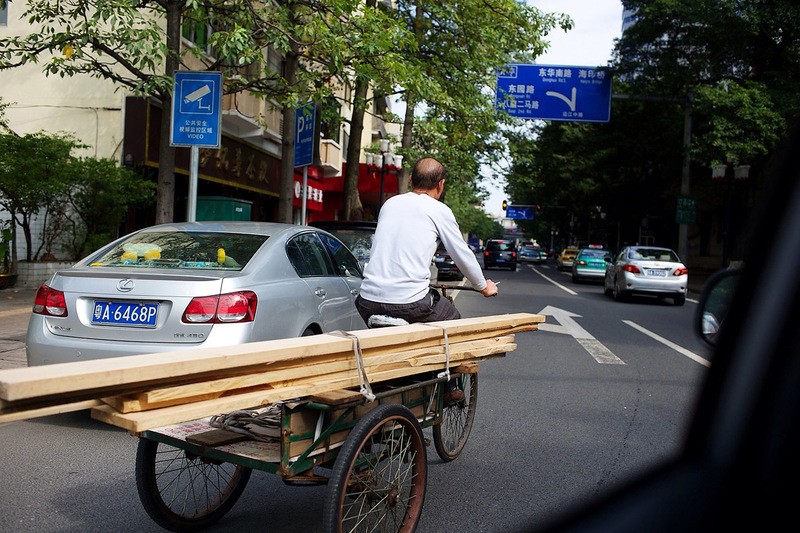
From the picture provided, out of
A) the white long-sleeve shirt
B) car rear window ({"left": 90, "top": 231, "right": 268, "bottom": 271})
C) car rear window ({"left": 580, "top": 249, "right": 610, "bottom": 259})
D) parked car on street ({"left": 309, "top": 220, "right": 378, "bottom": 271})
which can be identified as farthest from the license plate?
car rear window ({"left": 580, "top": 249, "right": 610, "bottom": 259})

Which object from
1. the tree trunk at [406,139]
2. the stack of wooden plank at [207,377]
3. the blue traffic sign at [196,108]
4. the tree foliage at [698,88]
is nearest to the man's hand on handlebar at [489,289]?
the stack of wooden plank at [207,377]

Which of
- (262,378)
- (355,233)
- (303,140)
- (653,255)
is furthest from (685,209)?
(262,378)

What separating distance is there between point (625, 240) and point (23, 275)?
42374 mm

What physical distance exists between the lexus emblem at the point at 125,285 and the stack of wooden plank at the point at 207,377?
7.01 feet

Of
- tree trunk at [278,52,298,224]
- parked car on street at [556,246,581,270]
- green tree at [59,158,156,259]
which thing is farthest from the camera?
parked car on street at [556,246,581,270]

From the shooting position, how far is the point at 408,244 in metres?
4.50

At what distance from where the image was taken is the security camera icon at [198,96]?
29.8ft

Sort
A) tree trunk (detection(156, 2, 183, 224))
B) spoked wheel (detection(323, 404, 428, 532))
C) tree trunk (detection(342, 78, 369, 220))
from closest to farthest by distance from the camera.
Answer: spoked wheel (detection(323, 404, 428, 532)) → tree trunk (detection(156, 2, 183, 224)) → tree trunk (detection(342, 78, 369, 220))

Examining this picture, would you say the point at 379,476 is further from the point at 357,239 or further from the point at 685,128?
the point at 685,128

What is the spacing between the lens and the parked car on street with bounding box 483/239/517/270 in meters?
42.1

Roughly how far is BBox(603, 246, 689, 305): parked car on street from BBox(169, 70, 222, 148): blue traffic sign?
13.0 m

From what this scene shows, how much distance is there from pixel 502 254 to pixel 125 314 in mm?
37842

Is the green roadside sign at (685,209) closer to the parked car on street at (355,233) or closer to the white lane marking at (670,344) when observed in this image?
the white lane marking at (670,344)

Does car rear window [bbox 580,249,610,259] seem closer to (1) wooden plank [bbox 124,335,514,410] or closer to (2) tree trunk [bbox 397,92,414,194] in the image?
(2) tree trunk [bbox 397,92,414,194]
